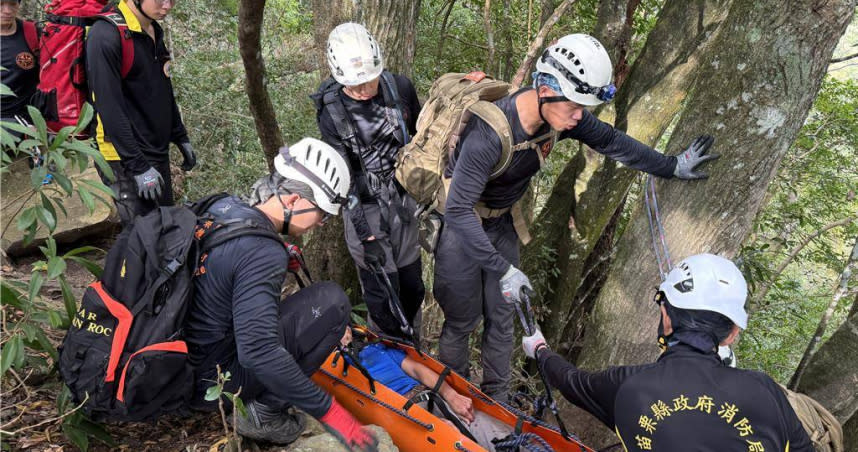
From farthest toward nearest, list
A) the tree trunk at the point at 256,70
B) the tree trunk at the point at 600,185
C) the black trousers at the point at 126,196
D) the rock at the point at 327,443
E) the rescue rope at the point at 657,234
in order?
the tree trunk at the point at 600,185, the tree trunk at the point at 256,70, the black trousers at the point at 126,196, the rescue rope at the point at 657,234, the rock at the point at 327,443

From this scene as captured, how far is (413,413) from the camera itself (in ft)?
10.9

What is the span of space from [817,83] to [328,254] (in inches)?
144

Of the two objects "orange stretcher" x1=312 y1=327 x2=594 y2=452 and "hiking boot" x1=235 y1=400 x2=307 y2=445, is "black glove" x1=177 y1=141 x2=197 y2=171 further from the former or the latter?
"hiking boot" x1=235 y1=400 x2=307 y2=445

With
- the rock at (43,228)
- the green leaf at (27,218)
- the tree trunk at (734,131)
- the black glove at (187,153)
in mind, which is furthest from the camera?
the rock at (43,228)

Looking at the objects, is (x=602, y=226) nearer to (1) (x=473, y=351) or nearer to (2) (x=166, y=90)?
(1) (x=473, y=351)

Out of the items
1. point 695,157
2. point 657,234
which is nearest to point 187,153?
point 657,234

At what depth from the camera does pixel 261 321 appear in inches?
102

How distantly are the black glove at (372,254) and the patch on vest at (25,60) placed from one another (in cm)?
260

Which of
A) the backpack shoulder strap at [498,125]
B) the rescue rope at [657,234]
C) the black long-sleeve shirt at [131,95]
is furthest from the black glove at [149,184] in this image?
the rescue rope at [657,234]

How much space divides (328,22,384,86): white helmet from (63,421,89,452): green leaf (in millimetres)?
2477

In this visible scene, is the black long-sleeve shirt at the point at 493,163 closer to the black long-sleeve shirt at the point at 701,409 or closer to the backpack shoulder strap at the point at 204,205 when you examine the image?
the black long-sleeve shirt at the point at 701,409

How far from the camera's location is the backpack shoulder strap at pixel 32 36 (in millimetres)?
3982

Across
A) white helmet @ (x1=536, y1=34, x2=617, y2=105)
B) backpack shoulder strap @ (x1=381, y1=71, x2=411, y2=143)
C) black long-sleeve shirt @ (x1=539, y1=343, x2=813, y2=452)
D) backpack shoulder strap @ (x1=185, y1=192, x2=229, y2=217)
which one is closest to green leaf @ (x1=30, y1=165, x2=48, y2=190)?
backpack shoulder strap @ (x1=185, y1=192, x2=229, y2=217)

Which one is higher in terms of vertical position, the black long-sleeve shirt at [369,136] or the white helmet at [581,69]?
the white helmet at [581,69]
